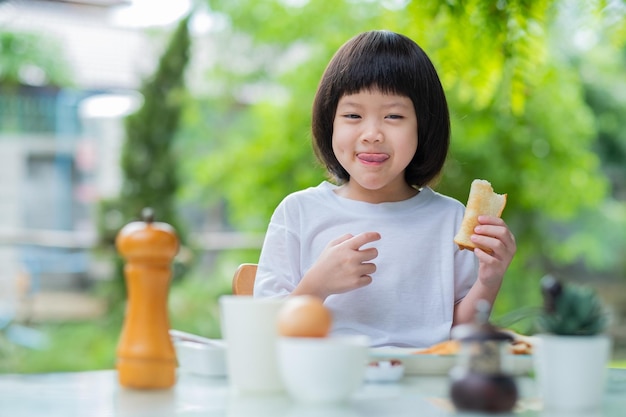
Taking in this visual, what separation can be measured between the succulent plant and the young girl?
0.48m

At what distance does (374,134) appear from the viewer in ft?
5.41

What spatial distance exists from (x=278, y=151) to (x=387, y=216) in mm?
5909

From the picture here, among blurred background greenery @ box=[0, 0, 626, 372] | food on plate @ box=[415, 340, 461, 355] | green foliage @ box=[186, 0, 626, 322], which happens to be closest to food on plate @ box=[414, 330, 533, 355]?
food on plate @ box=[415, 340, 461, 355]

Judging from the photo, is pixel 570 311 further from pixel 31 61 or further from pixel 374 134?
pixel 31 61

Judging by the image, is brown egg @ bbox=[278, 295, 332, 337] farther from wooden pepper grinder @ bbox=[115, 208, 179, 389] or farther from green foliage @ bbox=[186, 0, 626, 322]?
green foliage @ bbox=[186, 0, 626, 322]

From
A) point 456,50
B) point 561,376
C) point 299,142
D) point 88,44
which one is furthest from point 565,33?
point 561,376

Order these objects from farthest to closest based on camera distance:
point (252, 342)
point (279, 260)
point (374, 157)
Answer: point (279, 260), point (374, 157), point (252, 342)

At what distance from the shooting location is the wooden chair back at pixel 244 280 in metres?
1.74

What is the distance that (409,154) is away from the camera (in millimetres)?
1705

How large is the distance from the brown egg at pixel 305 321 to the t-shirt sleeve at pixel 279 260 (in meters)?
0.61

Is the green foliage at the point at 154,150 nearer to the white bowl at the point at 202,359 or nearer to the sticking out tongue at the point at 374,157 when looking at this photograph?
the sticking out tongue at the point at 374,157

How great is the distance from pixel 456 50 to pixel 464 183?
441cm

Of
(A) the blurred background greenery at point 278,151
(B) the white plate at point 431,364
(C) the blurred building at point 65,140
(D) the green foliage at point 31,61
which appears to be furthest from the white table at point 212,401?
(C) the blurred building at point 65,140

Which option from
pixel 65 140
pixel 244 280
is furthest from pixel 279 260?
pixel 65 140
